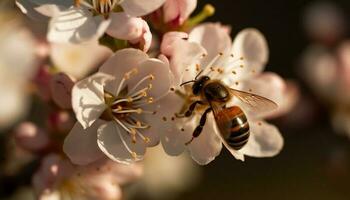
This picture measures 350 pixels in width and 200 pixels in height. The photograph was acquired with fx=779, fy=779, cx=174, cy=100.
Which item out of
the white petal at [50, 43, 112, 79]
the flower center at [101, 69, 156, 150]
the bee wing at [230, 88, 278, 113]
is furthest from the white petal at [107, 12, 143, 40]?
the white petal at [50, 43, 112, 79]

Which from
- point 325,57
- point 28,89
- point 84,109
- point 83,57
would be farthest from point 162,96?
point 325,57

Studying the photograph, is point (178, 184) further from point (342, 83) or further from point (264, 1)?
point (264, 1)

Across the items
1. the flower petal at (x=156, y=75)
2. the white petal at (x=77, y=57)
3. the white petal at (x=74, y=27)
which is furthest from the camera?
the white petal at (x=77, y=57)

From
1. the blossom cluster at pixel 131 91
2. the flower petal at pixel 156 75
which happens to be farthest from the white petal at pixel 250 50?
the flower petal at pixel 156 75

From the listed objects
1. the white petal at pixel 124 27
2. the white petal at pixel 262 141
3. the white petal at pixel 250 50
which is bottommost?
the white petal at pixel 262 141

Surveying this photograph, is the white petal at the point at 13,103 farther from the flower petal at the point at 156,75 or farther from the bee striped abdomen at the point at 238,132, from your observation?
the bee striped abdomen at the point at 238,132

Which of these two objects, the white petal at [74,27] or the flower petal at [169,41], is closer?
the white petal at [74,27]
